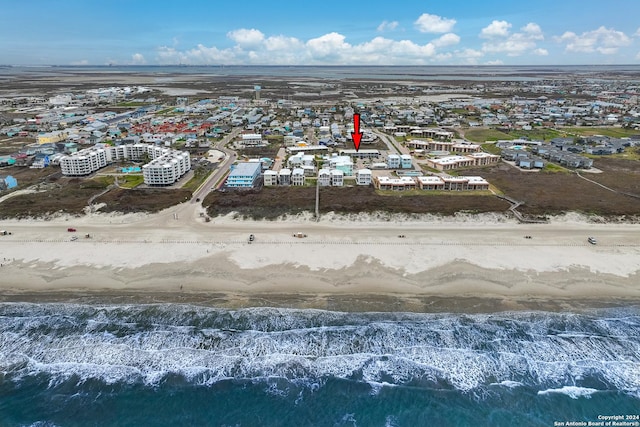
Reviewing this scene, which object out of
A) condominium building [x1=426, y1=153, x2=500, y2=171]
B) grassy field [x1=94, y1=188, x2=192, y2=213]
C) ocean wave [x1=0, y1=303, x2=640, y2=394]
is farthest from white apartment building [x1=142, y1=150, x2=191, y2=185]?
condominium building [x1=426, y1=153, x2=500, y2=171]

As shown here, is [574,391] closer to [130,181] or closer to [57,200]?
[57,200]

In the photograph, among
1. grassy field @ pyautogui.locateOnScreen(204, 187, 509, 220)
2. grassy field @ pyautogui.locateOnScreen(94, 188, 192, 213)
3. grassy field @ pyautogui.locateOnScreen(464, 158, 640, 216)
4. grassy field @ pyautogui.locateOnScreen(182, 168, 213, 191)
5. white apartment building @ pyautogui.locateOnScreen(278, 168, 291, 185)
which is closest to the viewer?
grassy field @ pyautogui.locateOnScreen(204, 187, 509, 220)

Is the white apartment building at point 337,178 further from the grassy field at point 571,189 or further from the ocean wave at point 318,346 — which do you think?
the ocean wave at point 318,346

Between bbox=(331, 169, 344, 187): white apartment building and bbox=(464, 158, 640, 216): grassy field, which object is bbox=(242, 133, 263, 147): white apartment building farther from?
bbox=(464, 158, 640, 216): grassy field

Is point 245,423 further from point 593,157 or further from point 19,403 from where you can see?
point 593,157

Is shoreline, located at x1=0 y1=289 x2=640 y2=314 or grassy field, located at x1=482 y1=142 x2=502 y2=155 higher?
grassy field, located at x1=482 y1=142 x2=502 y2=155

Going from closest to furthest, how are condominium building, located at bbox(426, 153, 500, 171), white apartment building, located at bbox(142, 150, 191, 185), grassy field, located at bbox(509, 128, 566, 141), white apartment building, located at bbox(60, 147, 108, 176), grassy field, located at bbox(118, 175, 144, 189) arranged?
white apartment building, located at bbox(142, 150, 191, 185)
grassy field, located at bbox(118, 175, 144, 189)
white apartment building, located at bbox(60, 147, 108, 176)
condominium building, located at bbox(426, 153, 500, 171)
grassy field, located at bbox(509, 128, 566, 141)
